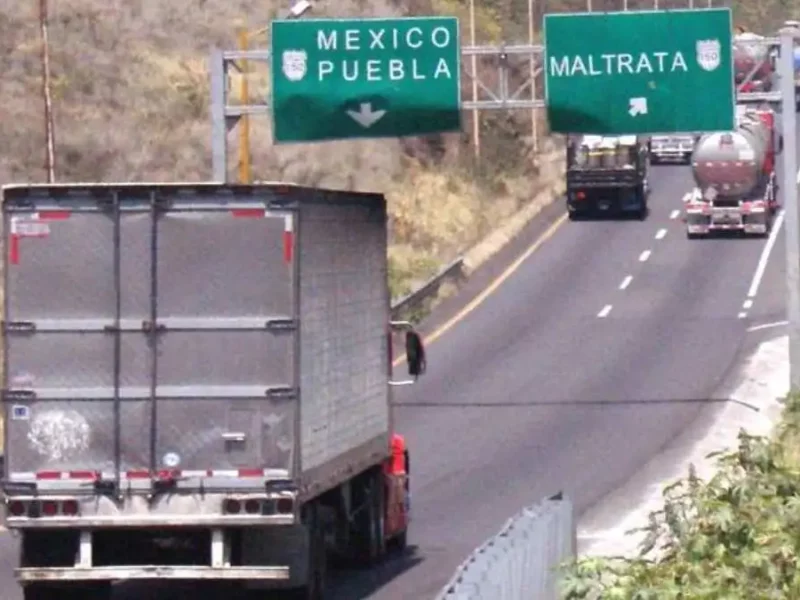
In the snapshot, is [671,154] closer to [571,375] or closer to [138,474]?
[571,375]

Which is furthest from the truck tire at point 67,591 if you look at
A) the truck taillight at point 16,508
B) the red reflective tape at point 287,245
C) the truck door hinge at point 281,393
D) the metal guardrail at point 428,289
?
the metal guardrail at point 428,289

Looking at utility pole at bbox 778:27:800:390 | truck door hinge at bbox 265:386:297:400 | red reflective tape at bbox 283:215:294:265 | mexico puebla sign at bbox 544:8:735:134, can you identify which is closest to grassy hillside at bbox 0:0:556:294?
utility pole at bbox 778:27:800:390

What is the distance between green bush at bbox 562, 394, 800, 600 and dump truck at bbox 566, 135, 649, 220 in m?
47.1

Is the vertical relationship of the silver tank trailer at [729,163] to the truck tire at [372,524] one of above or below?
above

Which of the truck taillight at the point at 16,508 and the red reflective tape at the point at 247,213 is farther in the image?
the red reflective tape at the point at 247,213

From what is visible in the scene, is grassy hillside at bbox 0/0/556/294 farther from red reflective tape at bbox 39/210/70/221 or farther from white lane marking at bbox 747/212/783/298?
red reflective tape at bbox 39/210/70/221

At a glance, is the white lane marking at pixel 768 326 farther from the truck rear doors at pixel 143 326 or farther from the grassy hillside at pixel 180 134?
the truck rear doors at pixel 143 326

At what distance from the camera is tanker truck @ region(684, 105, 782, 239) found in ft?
182

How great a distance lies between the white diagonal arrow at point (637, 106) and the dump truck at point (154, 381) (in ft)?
49.8

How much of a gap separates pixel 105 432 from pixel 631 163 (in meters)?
44.3

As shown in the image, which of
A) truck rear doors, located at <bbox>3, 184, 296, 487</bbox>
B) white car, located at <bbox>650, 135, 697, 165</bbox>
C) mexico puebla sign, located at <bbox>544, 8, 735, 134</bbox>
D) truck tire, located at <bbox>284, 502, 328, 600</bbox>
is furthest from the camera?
white car, located at <bbox>650, 135, 697, 165</bbox>

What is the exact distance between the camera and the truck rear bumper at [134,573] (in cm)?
1616

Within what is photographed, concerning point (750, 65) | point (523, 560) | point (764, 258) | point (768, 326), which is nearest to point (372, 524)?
point (523, 560)

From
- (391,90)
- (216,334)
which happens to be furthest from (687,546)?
(391,90)
